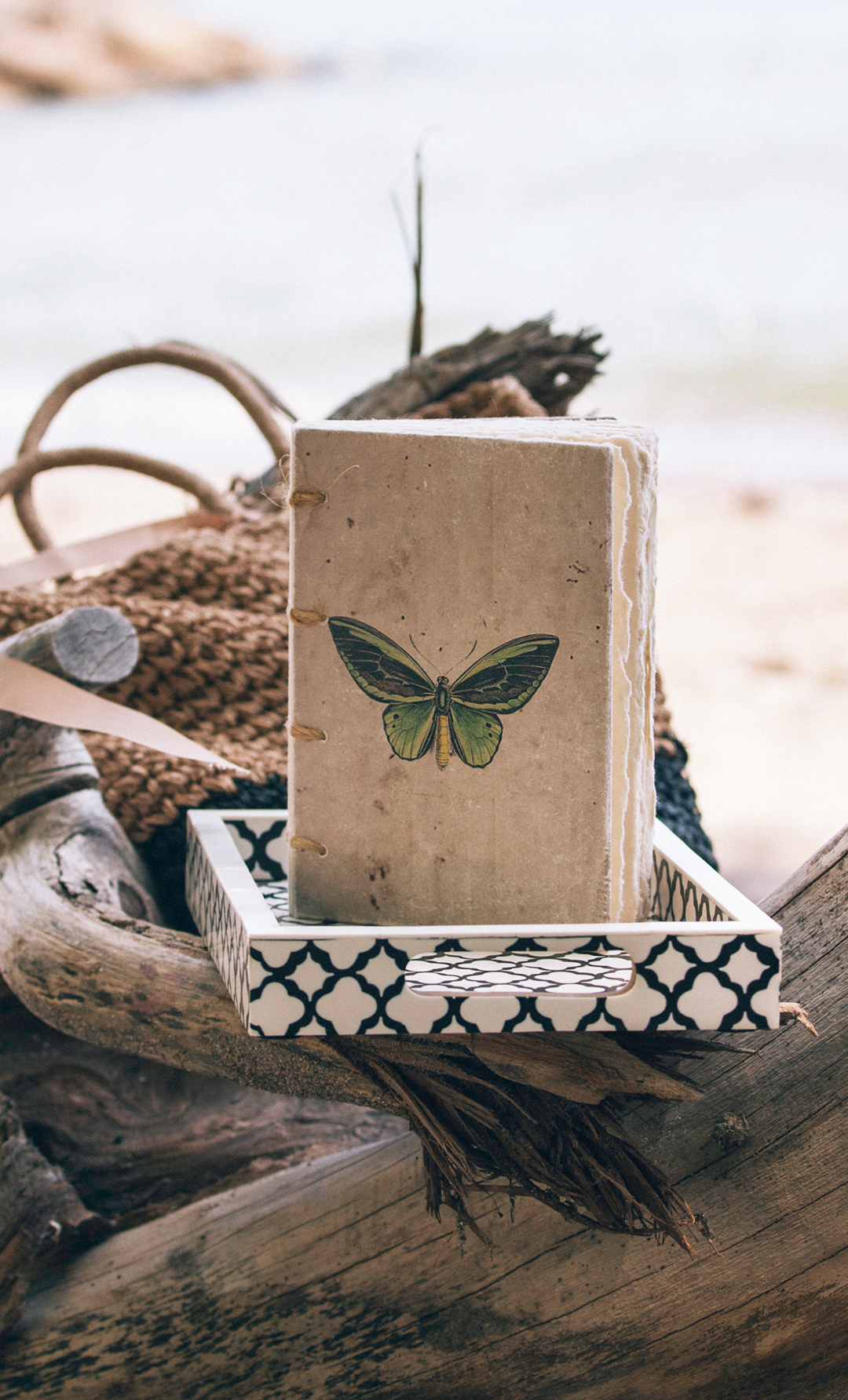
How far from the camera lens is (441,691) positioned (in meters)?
0.68

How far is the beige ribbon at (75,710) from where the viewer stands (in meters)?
0.83

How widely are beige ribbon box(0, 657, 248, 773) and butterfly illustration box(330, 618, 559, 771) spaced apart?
0.58 feet

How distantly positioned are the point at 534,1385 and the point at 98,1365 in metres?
0.35

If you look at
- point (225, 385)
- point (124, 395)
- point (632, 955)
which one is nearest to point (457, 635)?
point (632, 955)

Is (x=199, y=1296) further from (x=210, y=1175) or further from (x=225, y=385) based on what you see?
(x=225, y=385)

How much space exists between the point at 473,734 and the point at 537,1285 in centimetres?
46

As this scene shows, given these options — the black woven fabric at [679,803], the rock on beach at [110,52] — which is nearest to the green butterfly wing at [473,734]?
the black woven fabric at [679,803]

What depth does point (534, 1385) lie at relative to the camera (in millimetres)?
863

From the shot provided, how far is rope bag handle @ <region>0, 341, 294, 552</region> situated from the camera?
140 cm

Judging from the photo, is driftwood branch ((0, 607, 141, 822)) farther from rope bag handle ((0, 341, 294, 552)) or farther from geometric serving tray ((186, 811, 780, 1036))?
rope bag handle ((0, 341, 294, 552))

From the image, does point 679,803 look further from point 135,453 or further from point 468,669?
point 135,453

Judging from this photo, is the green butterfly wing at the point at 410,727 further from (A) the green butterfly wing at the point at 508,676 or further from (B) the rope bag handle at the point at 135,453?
(B) the rope bag handle at the point at 135,453

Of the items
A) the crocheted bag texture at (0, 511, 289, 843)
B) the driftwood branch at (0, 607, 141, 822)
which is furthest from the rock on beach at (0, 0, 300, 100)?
the driftwood branch at (0, 607, 141, 822)

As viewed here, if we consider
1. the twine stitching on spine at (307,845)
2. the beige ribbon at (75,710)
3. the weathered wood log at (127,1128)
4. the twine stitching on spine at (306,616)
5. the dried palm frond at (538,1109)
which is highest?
the twine stitching on spine at (306,616)
